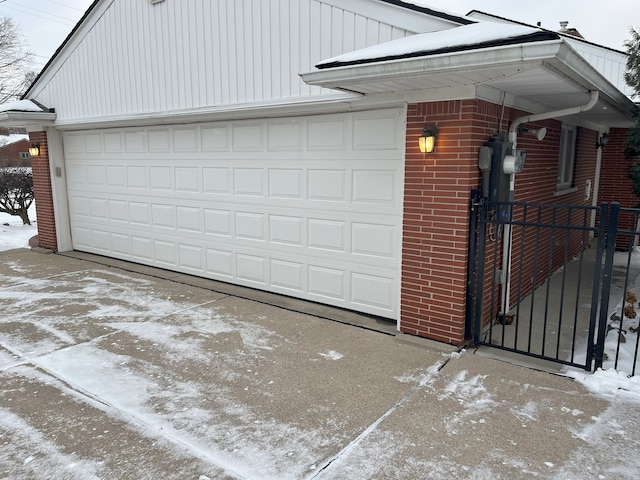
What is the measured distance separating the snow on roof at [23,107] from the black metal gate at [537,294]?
8.30 metres

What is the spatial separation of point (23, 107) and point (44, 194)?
1.75m

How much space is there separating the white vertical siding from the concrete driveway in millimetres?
3011

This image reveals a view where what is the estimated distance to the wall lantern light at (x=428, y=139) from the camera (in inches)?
179

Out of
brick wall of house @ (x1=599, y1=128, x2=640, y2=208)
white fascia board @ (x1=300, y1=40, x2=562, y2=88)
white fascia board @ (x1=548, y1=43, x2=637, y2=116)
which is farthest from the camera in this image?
brick wall of house @ (x1=599, y1=128, x2=640, y2=208)

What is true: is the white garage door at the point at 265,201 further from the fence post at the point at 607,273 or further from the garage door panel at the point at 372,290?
the fence post at the point at 607,273

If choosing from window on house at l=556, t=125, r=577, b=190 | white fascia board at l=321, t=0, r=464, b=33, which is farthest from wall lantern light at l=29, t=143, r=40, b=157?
window on house at l=556, t=125, r=577, b=190

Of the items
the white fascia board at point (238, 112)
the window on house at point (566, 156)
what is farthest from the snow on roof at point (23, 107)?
the window on house at point (566, 156)

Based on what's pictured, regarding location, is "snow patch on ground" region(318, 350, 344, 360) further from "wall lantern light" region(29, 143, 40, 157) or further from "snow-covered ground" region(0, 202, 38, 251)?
"snow-covered ground" region(0, 202, 38, 251)

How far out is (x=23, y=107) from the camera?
884cm

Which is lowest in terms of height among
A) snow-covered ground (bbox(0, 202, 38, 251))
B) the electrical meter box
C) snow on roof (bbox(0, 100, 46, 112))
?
snow-covered ground (bbox(0, 202, 38, 251))

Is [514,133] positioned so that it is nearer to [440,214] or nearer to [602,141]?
[440,214]

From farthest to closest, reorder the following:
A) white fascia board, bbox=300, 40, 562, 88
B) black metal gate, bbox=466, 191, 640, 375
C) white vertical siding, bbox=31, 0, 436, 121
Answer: white vertical siding, bbox=31, 0, 436, 121
black metal gate, bbox=466, 191, 640, 375
white fascia board, bbox=300, 40, 562, 88

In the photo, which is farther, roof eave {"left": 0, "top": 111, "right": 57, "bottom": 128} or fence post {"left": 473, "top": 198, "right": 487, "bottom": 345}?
roof eave {"left": 0, "top": 111, "right": 57, "bottom": 128}

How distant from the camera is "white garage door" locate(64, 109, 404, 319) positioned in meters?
5.41
